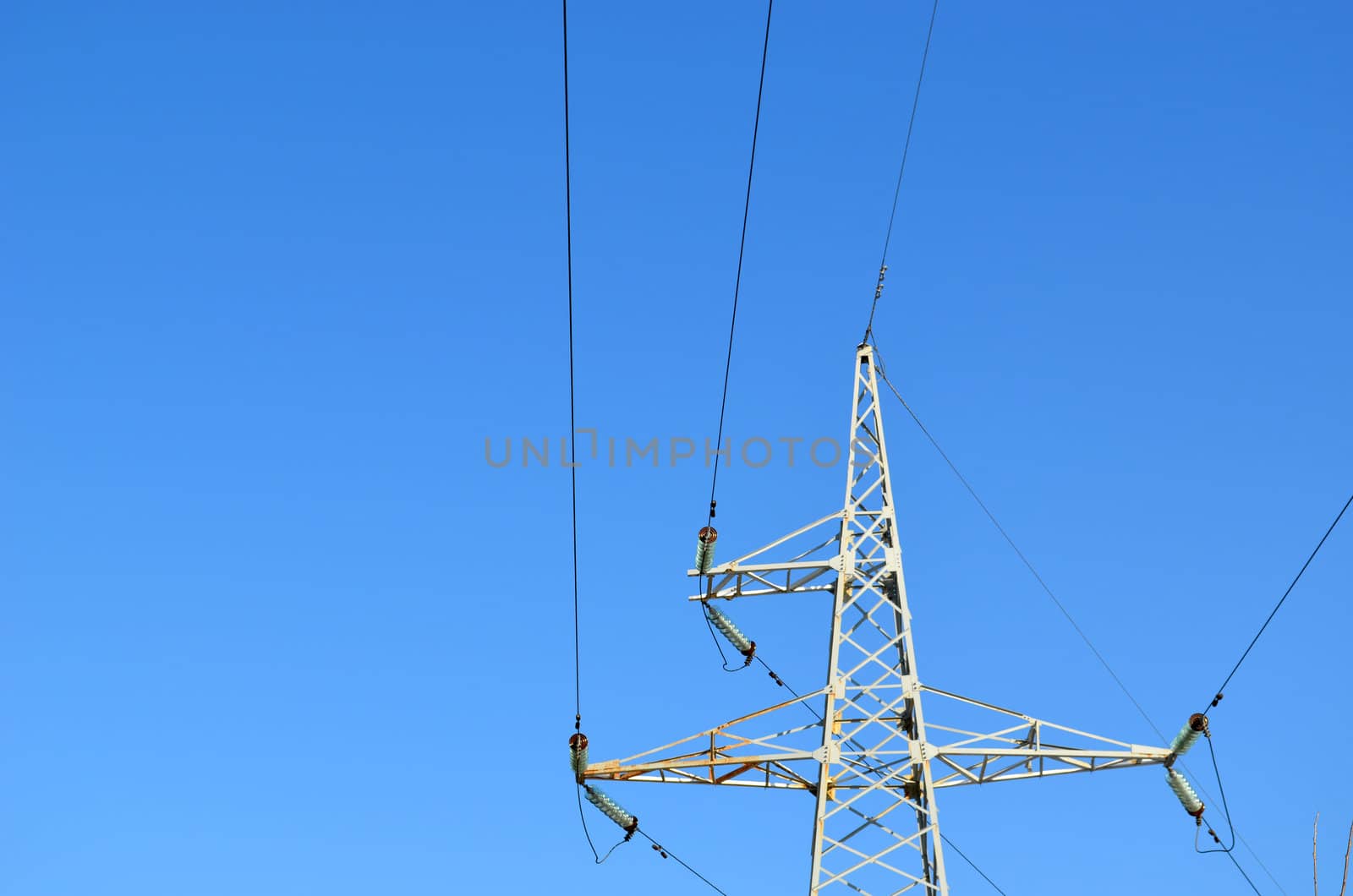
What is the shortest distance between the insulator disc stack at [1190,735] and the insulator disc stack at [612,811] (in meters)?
8.54

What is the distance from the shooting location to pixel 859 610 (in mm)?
19984

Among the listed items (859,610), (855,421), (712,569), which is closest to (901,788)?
(859,610)

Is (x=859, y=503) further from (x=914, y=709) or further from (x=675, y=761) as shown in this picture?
(x=675, y=761)

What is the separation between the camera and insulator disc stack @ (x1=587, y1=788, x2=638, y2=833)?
20438 millimetres

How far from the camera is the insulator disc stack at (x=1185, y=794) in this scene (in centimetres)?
1977

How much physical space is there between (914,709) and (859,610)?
6.07ft

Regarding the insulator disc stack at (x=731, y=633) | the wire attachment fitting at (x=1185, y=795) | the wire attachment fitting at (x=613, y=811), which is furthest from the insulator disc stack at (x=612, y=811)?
the wire attachment fitting at (x=1185, y=795)

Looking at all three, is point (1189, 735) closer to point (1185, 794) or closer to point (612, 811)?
point (1185, 794)

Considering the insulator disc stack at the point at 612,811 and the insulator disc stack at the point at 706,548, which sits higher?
the insulator disc stack at the point at 706,548

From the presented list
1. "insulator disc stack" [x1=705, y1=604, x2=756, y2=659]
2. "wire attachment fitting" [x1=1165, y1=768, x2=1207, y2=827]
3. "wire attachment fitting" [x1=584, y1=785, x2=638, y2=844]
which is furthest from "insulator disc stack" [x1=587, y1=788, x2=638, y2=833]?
"wire attachment fitting" [x1=1165, y1=768, x2=1207, y2=827]

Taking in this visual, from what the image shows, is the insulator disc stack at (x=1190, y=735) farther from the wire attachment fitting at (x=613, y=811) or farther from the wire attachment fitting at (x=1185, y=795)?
the wire attachment fitting at (x=613, y=811)

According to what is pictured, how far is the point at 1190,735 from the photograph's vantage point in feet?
63.5

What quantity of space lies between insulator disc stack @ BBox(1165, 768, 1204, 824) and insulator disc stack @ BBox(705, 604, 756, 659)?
704 centimetres

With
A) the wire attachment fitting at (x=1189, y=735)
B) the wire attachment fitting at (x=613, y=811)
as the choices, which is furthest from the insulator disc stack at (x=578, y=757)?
the wire attachment fitting at (x=1189, y=735)
